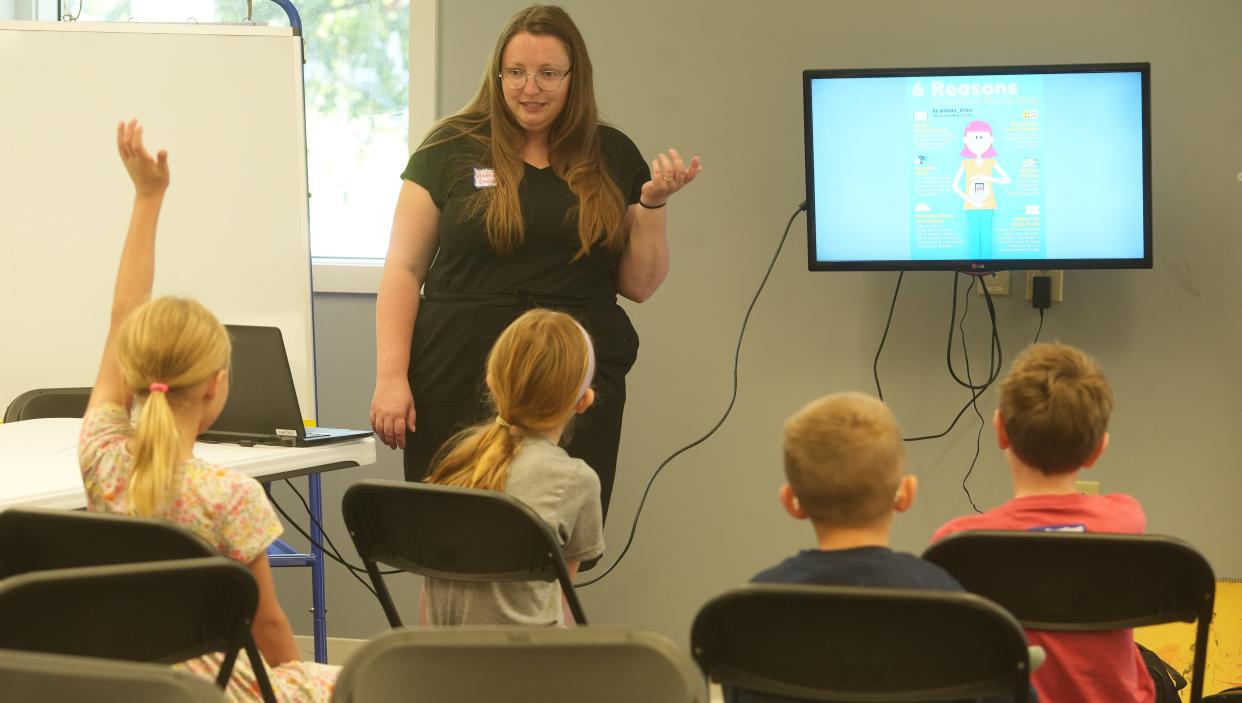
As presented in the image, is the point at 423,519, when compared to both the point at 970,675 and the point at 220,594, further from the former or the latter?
the point at 970,675

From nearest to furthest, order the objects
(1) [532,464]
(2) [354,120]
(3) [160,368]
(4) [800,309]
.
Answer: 1. (3) [160,368]
2. (1) [532,464]
3. (4) [800,309]
4. (2) [354,120]

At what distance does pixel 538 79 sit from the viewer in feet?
8.63

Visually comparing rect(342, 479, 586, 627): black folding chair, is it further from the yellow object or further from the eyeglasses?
the yellow object

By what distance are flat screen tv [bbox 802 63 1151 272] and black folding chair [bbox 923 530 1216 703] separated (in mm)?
1556

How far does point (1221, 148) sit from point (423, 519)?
7.97 feet

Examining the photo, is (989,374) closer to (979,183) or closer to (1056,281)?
(1056,281)

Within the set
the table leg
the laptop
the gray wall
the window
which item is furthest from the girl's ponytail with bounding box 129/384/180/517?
the window

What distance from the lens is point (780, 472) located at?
11.8 ft

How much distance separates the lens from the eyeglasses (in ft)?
8.63

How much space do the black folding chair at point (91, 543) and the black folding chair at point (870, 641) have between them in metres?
0.62

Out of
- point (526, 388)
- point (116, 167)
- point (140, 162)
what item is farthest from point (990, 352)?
point (116, 167)

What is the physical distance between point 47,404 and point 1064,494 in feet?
8.00

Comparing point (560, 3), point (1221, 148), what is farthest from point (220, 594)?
point (1221, 148)

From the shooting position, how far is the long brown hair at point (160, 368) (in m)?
1.70
